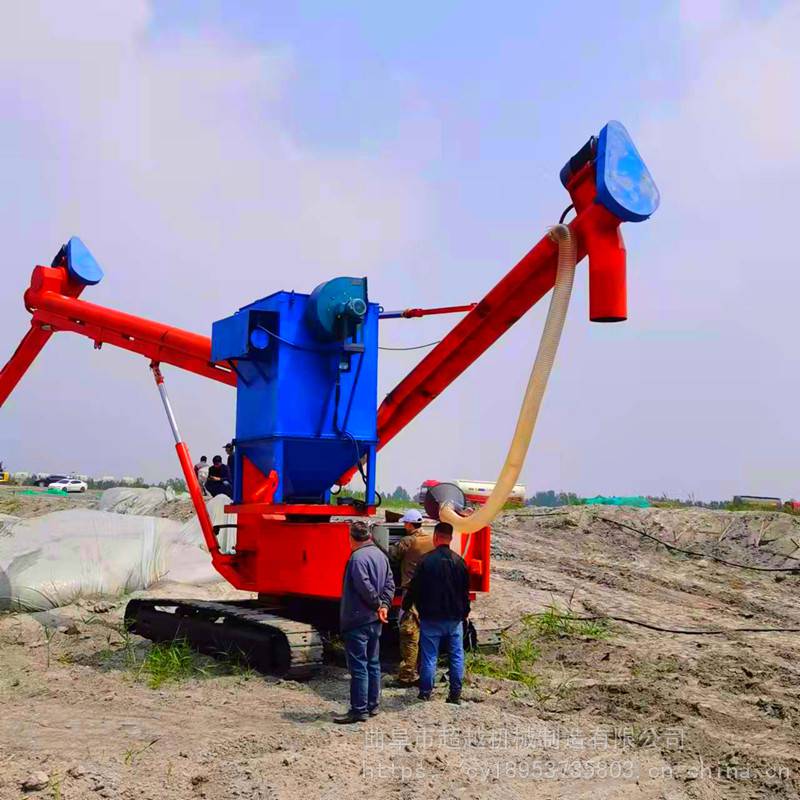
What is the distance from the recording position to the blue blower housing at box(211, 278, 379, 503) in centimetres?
821

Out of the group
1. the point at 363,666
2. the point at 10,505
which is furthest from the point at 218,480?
the point at 10,505

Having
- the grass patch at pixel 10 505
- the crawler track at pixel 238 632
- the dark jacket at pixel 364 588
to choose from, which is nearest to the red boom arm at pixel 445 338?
the crawler track at pixel 238 632

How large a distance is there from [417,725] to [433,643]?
912 mm

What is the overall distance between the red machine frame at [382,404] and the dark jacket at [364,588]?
2.59 ft

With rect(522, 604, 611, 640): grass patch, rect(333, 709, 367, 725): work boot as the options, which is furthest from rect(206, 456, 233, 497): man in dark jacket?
rect(522, 604, 611, 640): grass patch

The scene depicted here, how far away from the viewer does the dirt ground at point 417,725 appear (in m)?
5.35

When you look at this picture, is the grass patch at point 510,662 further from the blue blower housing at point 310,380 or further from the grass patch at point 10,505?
the grass patch at point 10,505

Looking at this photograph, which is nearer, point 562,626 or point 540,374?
point 540,374

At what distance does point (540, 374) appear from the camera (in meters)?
6.79

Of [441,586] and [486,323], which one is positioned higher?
[486,323]

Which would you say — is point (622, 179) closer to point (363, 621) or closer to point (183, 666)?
point (363, 621)

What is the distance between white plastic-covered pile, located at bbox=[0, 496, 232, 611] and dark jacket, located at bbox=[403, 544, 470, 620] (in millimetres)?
5100

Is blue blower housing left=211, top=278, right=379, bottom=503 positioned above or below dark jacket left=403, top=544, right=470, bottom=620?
above

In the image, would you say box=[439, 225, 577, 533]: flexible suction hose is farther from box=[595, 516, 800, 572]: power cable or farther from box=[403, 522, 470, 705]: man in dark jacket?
box=[595, 516, 800, 572]: power cable
